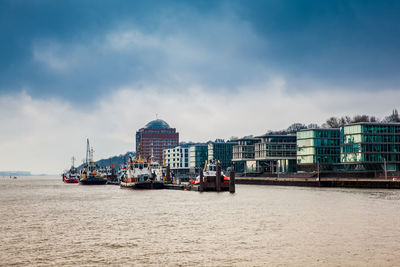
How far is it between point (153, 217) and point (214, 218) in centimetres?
822

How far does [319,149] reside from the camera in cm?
18850

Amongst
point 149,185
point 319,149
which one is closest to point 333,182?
point 319,149

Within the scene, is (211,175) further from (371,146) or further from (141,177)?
(371,146)

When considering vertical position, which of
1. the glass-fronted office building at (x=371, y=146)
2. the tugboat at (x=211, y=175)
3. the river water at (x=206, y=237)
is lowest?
the river water at (x=206, y=237)

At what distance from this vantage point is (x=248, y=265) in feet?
109

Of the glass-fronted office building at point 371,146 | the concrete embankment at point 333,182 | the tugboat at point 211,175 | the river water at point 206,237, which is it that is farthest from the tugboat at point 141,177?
the glass-fronted office building at point 371,146

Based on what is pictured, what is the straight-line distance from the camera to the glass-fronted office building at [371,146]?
16425 centimetres

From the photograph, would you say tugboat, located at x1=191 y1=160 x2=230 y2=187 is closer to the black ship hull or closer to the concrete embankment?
the black ship hull

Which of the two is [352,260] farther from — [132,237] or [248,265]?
[132,237]

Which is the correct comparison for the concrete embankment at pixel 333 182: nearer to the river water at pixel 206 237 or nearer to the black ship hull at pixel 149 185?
the black ship hull at pixel 149 185

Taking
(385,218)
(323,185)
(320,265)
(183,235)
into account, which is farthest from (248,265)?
(323,185)

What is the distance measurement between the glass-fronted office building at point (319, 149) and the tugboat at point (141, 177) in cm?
7307

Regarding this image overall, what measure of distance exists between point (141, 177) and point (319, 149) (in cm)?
8033

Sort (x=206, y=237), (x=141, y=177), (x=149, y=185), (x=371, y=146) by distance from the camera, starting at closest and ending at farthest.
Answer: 1. (x=206, y=237)
2. (x=149, y=185)
3. (x=141, y=177)
4. (x=371, y=146)
